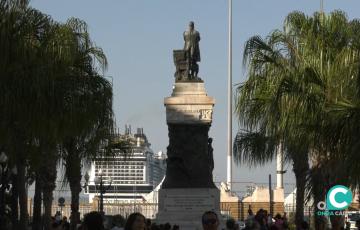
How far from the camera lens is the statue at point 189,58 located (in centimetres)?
3569

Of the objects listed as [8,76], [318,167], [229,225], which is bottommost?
[229,225]

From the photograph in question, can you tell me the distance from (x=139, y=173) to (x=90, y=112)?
131777mm

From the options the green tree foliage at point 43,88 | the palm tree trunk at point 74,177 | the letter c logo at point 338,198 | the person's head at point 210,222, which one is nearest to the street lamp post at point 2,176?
the green tree foliage at point 43,88

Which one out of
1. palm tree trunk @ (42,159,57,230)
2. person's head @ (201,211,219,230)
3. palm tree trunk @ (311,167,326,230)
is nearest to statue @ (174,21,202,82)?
palm tree trunk @ (42,159,57,230)

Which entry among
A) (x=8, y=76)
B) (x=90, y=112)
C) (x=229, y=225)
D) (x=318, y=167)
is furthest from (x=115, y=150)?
(x=229, y=225)

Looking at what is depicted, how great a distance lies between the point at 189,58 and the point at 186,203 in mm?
5719

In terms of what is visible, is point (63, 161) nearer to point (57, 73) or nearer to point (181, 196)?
point (181, 196)

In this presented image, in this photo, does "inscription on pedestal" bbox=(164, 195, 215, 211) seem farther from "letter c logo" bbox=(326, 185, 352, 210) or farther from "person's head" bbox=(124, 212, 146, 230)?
"person's head" bbox=(124, 212, 146, 230)

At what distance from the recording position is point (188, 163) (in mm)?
33750

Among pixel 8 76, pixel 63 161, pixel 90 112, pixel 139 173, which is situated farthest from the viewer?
pixel 139 173

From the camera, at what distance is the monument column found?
3347 centimetres

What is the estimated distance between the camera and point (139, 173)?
518ft

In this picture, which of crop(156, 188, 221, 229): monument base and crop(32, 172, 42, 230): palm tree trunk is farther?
crop(156, 188, 221, 229): monument base

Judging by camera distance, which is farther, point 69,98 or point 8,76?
point 69,98
